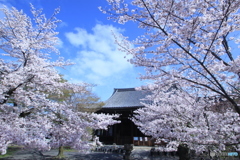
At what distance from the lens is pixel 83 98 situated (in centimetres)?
1396

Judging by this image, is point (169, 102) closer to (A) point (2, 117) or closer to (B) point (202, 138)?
(B) point (202, 138)

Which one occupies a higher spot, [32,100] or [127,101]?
[127,101]

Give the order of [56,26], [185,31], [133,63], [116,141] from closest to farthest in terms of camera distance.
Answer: [185,31], [133,63], [56,26], [116,141]

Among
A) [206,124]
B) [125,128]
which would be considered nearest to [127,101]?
[125,128]

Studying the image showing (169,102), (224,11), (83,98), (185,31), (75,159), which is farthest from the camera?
(83,98)

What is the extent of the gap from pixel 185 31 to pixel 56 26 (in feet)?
14.7

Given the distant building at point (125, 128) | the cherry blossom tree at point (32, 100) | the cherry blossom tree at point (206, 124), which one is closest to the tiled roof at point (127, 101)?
the distant building at point (125, 128)

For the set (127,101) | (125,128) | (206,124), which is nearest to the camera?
(206,124)

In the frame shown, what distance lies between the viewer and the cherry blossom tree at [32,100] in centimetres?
420

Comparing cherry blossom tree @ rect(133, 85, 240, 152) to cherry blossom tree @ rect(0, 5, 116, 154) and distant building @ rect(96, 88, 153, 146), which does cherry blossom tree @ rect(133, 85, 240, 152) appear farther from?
distant building @ rect(96, 88, 153, 146)

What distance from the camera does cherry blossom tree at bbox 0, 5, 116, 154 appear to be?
420 cm

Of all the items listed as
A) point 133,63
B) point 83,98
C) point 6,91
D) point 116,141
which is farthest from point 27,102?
point 116,141

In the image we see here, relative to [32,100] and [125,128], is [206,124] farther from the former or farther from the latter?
[125,128]

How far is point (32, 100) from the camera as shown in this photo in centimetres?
521
